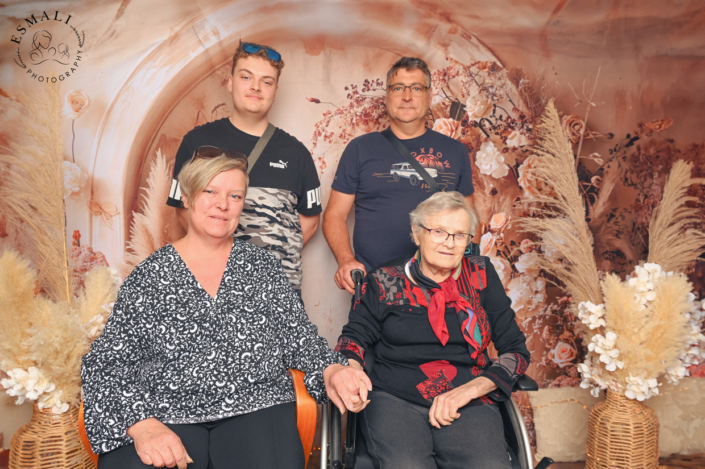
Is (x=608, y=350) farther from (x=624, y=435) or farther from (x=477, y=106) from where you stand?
(x=477, y=106)

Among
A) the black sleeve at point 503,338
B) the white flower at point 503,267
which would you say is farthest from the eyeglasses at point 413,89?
the white flower at point 503,267

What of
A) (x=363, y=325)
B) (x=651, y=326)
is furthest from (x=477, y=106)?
(x=363, y=325)

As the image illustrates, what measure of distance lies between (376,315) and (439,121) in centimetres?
177

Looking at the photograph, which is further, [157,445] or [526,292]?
[526,292]

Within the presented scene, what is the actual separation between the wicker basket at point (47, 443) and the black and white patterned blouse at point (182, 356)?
0.79 meters

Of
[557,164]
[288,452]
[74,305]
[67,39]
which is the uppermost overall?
[67,39]

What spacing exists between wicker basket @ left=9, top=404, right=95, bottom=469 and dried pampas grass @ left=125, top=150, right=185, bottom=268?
44.9 inches

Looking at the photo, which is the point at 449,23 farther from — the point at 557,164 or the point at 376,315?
the point at 376,315

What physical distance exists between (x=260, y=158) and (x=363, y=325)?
108 centimetres

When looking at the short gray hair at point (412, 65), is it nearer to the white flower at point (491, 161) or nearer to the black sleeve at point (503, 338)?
the white flower at point (491, 161)

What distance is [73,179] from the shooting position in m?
3.15

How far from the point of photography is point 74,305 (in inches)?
97.5

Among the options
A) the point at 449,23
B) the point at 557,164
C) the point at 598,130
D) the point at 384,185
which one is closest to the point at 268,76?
the point at 384,185

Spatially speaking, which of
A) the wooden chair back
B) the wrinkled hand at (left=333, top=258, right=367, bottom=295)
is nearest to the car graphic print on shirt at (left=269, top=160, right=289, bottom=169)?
the wrinkled hand at (left=333, top=258, right=367, bottom=295)
